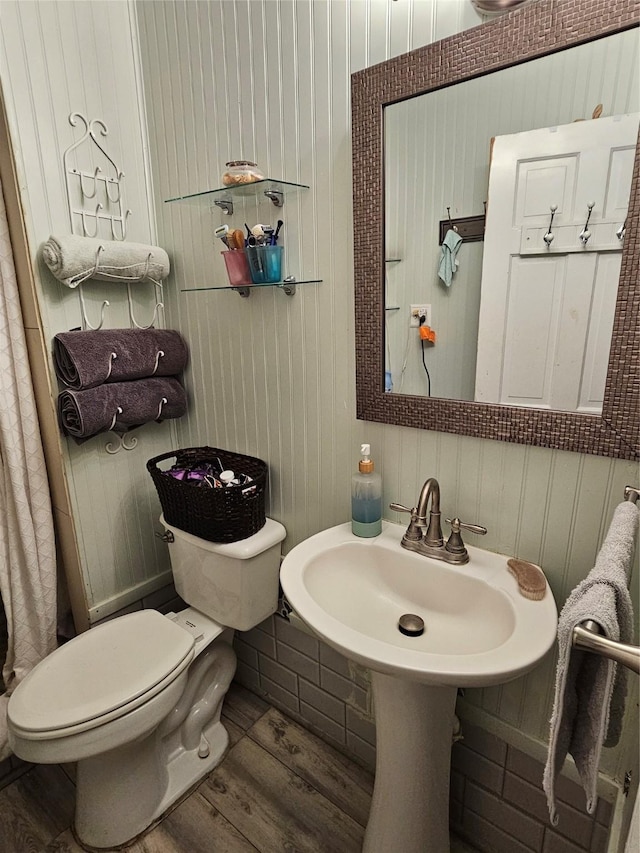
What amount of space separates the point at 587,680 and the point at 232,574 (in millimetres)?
1024

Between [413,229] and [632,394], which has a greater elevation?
[413,229]

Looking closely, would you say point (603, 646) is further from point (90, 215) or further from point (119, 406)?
point (90, 215)

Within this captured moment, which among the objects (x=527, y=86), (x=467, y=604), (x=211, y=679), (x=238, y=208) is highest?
(x=527, y=86)

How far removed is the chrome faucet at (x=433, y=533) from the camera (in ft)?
3.36

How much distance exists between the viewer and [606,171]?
79cm

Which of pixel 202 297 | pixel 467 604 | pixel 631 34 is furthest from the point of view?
pixel 202 297

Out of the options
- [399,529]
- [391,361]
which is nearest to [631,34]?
[391,361]

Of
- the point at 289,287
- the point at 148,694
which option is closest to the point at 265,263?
the point at 289,287

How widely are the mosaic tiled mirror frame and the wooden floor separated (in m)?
1.15

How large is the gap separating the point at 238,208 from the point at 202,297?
1.00ft

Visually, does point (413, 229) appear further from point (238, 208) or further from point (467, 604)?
point (467, 604)

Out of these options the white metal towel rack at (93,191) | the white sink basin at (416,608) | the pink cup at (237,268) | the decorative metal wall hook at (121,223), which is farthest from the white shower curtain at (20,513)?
the white sink basin at (416,608)

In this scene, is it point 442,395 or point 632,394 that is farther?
point 442,395

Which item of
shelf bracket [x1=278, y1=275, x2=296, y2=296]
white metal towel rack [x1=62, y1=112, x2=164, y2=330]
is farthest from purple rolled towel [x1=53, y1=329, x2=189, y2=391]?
shelf bracket [x1=278, y1=275, x2=296, y2=296]
